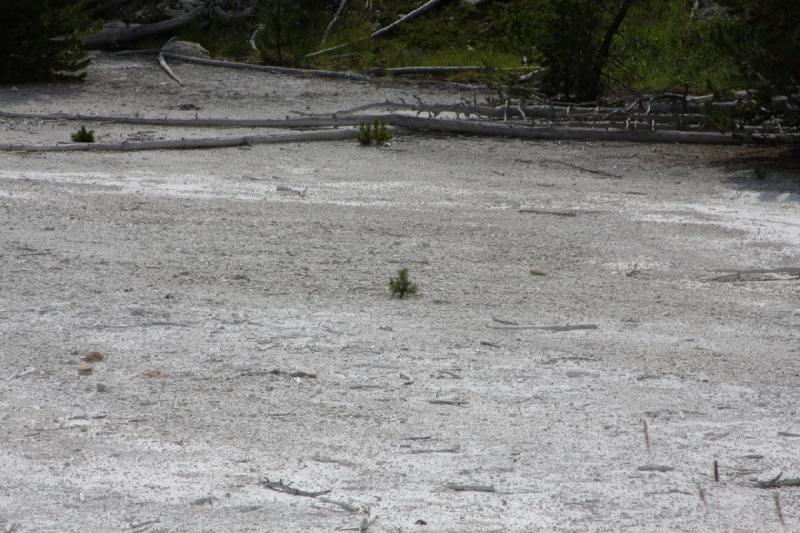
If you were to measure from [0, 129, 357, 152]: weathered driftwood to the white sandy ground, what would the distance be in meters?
0.37

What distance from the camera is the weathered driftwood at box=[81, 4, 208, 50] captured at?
1975 centimetres

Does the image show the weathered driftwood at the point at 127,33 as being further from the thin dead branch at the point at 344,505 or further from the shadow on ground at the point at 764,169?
the thin dead branch at the point at 344,505

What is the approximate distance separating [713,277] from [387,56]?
40.5 feet

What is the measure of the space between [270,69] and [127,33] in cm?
391

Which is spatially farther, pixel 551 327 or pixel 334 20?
pixel 334 20

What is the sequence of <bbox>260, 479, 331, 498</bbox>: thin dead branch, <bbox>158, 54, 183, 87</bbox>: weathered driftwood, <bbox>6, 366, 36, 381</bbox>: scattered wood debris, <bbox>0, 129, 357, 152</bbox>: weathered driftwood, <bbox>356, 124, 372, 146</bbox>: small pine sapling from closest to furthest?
<bbox>260, 479, 331, 498</bbox>: thin dead branch, <bbox>6, 366, 36, 381</bbox>: scattered wood debris, <bbox>0, 129, 357, 152</bbox>: weathered driftwood, <bbox>356, 124, 372, 146</bbox>: small pine sapling, <bbox>158, 54, 183, 87</bbox>: weathered driftwood

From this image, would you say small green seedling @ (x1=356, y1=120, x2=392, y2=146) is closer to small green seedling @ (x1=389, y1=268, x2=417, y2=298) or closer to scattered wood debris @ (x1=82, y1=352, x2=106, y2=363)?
small green seedling @ (x1=389, y1=268, x2=417, y2=298)

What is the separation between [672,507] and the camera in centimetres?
389

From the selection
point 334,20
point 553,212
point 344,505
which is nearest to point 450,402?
point 344,505

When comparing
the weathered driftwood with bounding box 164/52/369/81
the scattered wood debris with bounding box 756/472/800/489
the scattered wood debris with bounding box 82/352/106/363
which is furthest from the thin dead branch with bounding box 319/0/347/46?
the scattered wood debris with bounding box 756/472/800/489

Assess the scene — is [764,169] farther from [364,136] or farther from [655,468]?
[655,468]

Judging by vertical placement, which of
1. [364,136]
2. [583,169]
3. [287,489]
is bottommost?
[287,489]

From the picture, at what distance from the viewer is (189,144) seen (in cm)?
1128

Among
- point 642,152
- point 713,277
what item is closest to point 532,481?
point 713,277
